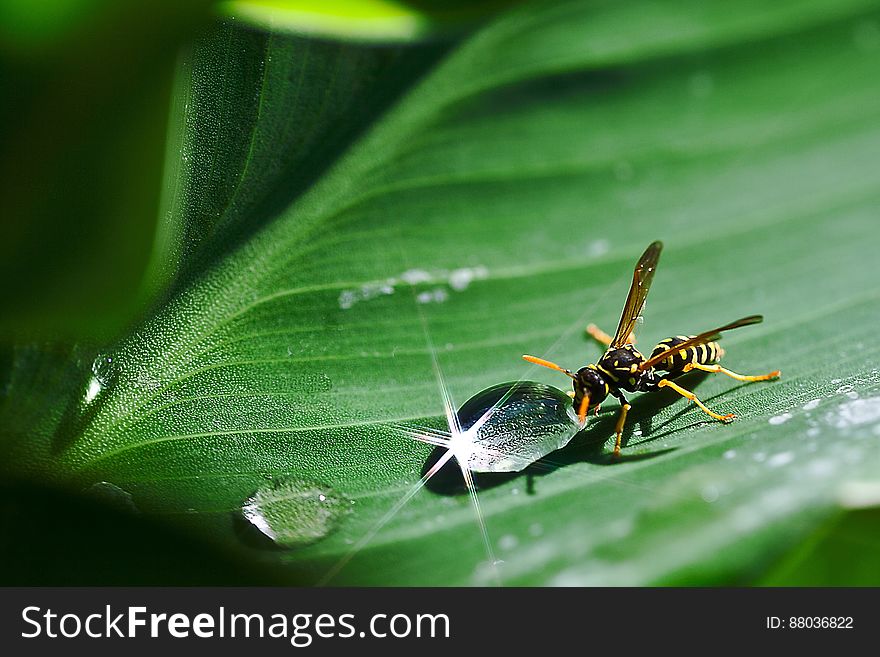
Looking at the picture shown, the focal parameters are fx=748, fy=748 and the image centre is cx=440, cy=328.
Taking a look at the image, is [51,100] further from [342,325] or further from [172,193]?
[342,325]

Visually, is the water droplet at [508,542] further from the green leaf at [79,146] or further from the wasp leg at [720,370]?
the green leaf at [79,146]

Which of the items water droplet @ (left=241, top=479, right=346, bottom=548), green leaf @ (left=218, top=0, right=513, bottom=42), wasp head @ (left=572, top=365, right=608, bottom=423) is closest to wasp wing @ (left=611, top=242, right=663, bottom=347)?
wasp head @ (left=572, top=365, right=608, bottom=423)

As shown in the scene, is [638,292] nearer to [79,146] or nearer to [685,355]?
[685,355]

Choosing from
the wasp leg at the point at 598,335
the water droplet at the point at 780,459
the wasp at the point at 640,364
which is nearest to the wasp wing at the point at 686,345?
the wasp at the point at 640,364

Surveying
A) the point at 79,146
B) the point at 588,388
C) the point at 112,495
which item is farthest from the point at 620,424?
the point at 79,146

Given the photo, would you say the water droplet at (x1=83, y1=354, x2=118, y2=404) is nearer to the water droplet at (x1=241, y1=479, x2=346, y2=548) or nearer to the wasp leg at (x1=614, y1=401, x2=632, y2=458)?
the water droplet at (x1=241, y1=479, x2=346, y2=548)
